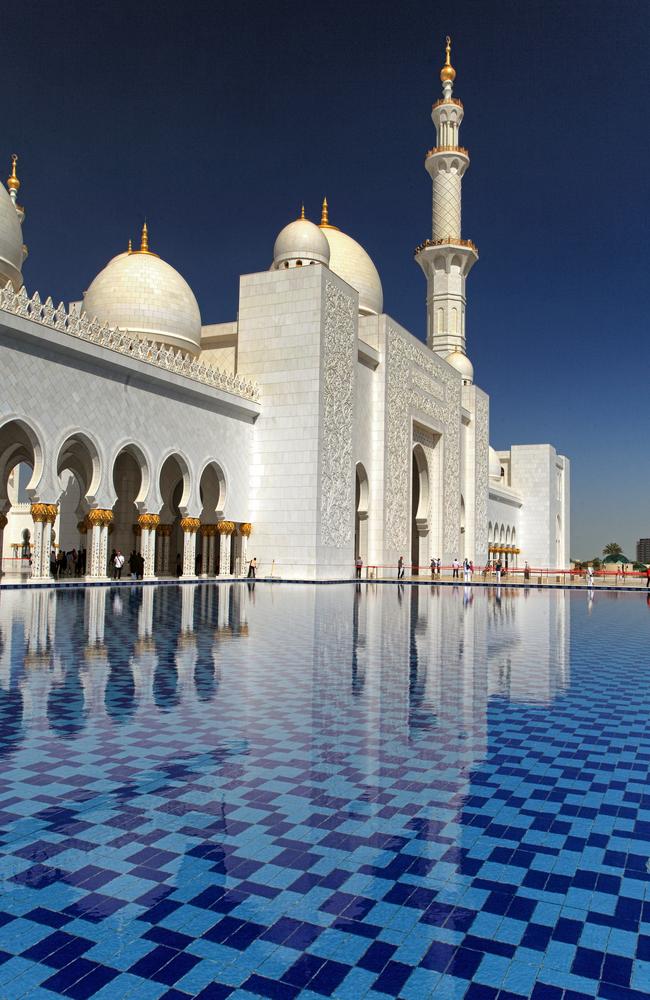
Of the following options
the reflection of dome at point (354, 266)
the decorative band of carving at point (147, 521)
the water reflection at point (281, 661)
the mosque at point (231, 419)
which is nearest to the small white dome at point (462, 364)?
the mosque at point (231, 419)

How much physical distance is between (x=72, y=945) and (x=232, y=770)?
1125 mm

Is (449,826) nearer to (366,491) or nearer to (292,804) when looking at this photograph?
(292,804)

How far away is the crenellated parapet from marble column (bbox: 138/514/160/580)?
2666 millimetres

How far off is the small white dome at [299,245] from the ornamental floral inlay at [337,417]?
1.56 m

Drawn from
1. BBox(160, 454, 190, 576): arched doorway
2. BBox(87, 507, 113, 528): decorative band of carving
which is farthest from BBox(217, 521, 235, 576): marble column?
BBox(87, 507, 113, 528): decorative band of carving

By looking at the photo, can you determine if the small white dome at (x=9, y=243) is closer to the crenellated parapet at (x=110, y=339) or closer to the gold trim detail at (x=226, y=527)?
the crenellated parapet at (x=110, y=339)

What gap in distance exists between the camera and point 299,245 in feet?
59.8

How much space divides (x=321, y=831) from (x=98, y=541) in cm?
1144

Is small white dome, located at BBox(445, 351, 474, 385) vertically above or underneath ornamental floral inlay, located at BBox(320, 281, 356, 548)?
above

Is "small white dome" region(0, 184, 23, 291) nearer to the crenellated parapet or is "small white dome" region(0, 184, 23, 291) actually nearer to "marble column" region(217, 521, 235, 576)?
the crenellated parapet

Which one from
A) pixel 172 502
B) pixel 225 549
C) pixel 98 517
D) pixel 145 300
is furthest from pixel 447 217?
pixel 98 517

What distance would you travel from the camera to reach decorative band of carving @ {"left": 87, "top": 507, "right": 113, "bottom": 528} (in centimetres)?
1269

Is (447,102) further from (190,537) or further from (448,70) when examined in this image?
(190,537)

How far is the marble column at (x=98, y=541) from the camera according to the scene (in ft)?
41.8
